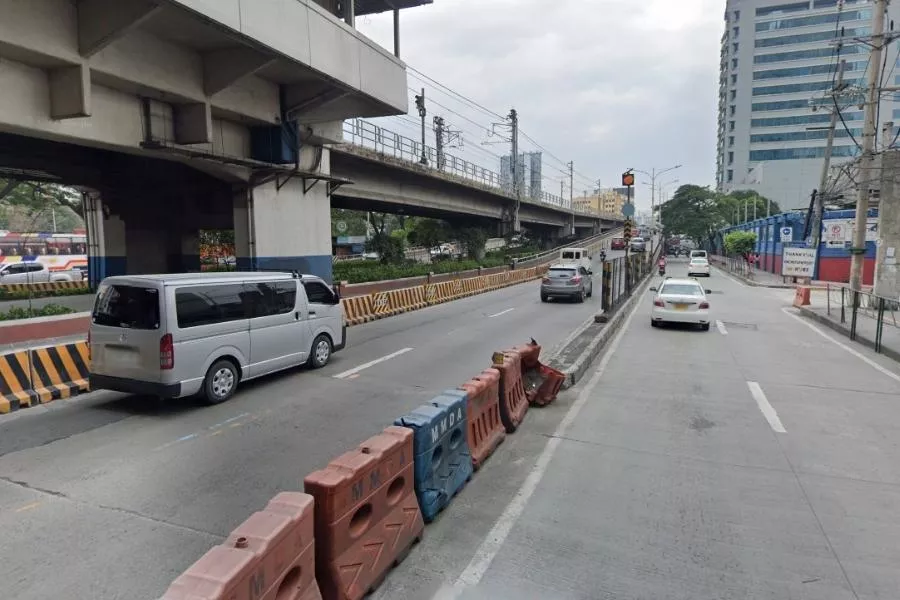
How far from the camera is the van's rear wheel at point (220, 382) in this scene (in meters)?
8.16

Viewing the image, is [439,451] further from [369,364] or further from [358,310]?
[358,310]

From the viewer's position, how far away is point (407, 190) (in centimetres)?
2964

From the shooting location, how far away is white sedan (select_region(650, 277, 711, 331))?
16.1m

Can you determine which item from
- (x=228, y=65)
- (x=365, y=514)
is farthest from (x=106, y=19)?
(x=365, y=514)

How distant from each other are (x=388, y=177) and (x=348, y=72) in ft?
44.8

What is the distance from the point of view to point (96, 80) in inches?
418

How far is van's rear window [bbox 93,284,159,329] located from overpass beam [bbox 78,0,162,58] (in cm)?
454

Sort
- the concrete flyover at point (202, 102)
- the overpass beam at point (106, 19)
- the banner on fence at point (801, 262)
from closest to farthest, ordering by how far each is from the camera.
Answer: the overpass beam at point (106, 19) → the concrete flyover at point (202, 102) → the banner on fence at point (801, 262)

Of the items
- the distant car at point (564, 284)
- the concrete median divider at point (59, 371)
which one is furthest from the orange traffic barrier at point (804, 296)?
the concrete median divider at point (59, 371)

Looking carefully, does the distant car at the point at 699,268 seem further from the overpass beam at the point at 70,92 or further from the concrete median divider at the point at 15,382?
the concrete median divider at the point at 15,382

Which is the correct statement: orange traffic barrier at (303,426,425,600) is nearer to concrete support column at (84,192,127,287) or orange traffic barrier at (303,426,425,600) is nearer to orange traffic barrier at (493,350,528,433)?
orange traffic barrier at (493,350,528,433)

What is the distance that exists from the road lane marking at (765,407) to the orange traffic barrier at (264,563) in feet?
21.9

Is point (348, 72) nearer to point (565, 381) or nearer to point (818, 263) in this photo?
point (565, 381)

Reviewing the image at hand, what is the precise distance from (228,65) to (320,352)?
22.0 ft
